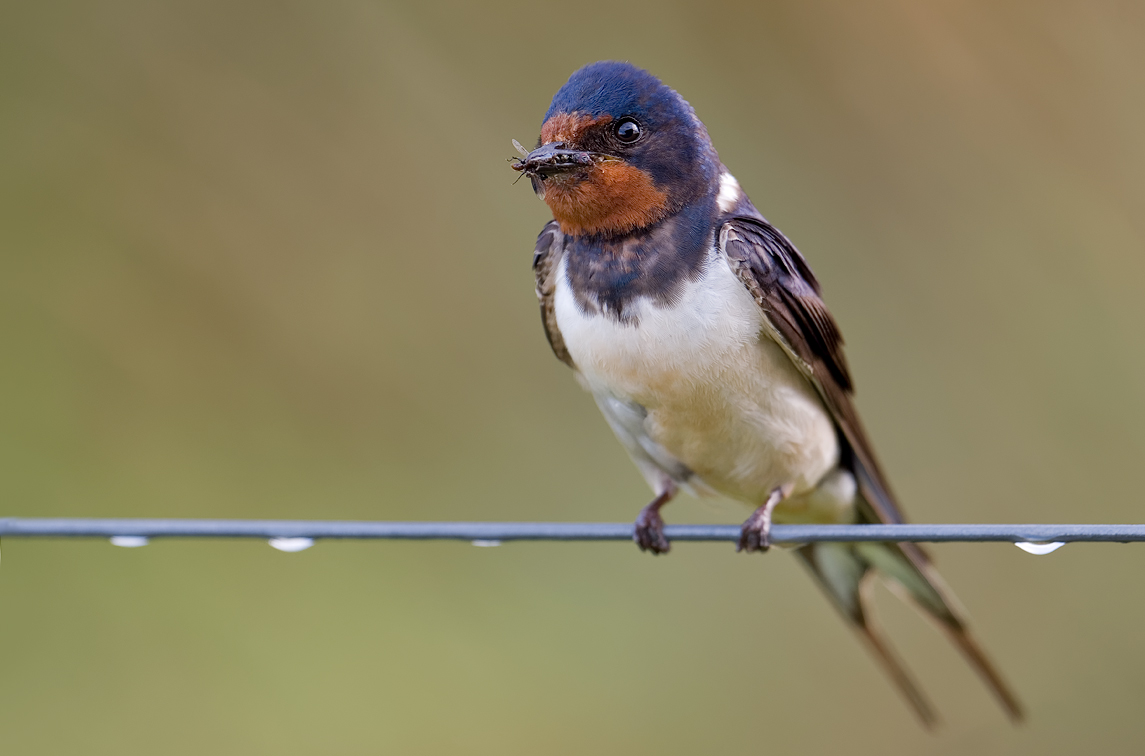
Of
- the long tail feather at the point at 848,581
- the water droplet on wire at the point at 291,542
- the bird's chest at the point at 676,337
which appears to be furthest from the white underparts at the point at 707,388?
A: the water droplet on wire at the point at 291,542

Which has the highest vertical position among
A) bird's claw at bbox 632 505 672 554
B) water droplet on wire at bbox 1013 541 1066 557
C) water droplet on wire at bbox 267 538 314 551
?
water droplet on wire at bbox 267 538 314 551

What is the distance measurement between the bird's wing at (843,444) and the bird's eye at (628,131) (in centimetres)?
20

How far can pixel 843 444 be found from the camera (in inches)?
80.4

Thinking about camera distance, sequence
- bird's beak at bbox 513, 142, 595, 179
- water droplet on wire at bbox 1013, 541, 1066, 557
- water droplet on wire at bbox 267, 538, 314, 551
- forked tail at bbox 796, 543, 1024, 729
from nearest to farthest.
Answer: water droplet on wire at bbox 1013, 541, 1066, 557 < water droplet on wire at bbox 267, 538, 314, 551 < bird's beak at bbox 513, 142, 595, 179 < forked tail at bbox 796, 543, 1024, 729

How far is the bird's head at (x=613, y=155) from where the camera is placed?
64.8 inches

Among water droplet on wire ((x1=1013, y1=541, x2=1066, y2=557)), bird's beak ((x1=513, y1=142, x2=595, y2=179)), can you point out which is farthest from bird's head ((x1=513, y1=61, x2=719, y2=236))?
water droplet on wire ((x1=1013, y1=541, x2=1066, y2=557))

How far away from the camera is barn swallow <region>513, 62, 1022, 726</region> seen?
165cm

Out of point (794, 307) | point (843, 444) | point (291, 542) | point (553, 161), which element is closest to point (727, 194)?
point (794, 307)

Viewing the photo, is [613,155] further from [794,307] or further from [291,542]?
[291,542]

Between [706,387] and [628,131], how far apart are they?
416 mm

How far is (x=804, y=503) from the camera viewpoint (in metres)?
2.08

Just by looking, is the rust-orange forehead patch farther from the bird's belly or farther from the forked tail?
the forked tail

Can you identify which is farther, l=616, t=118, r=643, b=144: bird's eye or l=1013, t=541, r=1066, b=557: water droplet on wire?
l=616, t=118, r=643, b=144: bird's eye

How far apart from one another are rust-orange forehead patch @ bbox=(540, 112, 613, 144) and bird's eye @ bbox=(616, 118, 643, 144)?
0.03m
